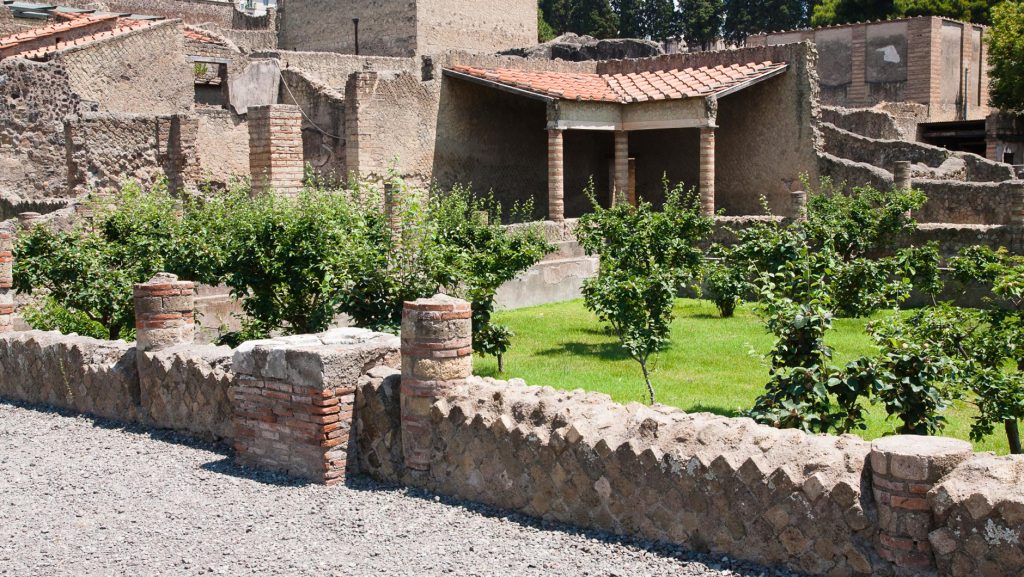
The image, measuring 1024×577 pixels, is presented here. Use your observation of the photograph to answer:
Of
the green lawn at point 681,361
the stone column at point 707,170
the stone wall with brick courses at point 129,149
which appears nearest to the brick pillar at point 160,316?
the green lawn at point 681,361

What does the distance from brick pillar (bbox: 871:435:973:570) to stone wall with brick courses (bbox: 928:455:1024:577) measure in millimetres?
46

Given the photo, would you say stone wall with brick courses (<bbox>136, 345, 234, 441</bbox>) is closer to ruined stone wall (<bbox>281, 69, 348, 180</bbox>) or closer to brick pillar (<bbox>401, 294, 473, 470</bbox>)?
brick pillar (<bbox>401, 294, 473, 470</bbox>)

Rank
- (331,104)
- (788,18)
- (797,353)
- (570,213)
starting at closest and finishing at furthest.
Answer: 1. (797,353)
2. (331,104)
3. (570,213)
4. (788,18)

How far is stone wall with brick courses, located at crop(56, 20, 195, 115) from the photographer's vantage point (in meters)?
16.5

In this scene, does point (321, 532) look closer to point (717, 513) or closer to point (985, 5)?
point (717, 513)

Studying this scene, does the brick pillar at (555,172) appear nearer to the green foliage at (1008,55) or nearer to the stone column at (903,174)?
the stone column at (903,174)

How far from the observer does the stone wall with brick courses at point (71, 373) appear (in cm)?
807

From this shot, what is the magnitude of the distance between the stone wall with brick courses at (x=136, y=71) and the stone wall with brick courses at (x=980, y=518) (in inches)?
590

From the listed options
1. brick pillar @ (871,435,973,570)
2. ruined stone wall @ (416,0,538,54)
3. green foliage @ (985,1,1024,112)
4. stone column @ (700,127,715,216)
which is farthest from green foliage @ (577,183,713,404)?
green foliage @ (985,1,1024,112)

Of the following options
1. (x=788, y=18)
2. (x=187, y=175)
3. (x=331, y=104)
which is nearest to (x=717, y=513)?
(x=187, y=175)

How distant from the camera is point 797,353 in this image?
19.5 ft

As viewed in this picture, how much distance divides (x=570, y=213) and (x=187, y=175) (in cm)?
950

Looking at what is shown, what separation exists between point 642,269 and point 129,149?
8.07 m

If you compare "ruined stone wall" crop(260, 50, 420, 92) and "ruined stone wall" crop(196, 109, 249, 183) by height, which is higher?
"ruined stone wall" crop(260, 50, 420, 92)
